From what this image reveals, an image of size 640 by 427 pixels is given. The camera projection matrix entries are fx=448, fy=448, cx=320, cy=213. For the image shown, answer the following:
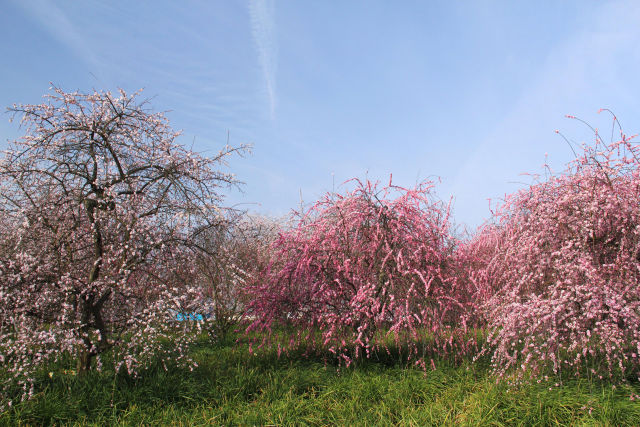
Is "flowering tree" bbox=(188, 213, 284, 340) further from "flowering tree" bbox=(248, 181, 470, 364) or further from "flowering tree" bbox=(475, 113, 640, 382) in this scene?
"flowering tree" bbox=(475, 113, 640, 382)

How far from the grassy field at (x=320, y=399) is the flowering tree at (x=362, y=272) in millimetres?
684

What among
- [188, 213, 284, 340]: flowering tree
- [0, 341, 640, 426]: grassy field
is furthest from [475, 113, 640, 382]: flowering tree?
[188, 213, 284, 340]: flowering tree

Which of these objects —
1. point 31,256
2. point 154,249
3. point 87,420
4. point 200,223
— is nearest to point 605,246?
point 200,223

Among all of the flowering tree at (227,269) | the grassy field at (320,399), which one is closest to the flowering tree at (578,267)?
the grassy field at (320,399)

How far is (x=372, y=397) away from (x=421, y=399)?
0.62 metres

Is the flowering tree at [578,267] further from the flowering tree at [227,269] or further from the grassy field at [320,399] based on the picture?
the flowering tree at [227,269]

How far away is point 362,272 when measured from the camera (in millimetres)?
6598

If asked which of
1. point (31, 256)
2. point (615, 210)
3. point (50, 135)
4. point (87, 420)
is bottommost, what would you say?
point (87, 420)

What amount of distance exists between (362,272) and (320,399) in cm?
189

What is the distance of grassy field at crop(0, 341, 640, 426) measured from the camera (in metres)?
4.81

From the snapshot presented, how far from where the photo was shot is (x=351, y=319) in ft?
20.5

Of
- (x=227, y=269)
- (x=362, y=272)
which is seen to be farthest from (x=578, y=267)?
(x=227, y=269)

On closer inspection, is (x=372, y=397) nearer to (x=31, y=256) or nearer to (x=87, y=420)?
(x=87, y=420)

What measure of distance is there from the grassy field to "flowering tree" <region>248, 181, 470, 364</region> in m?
0.68
